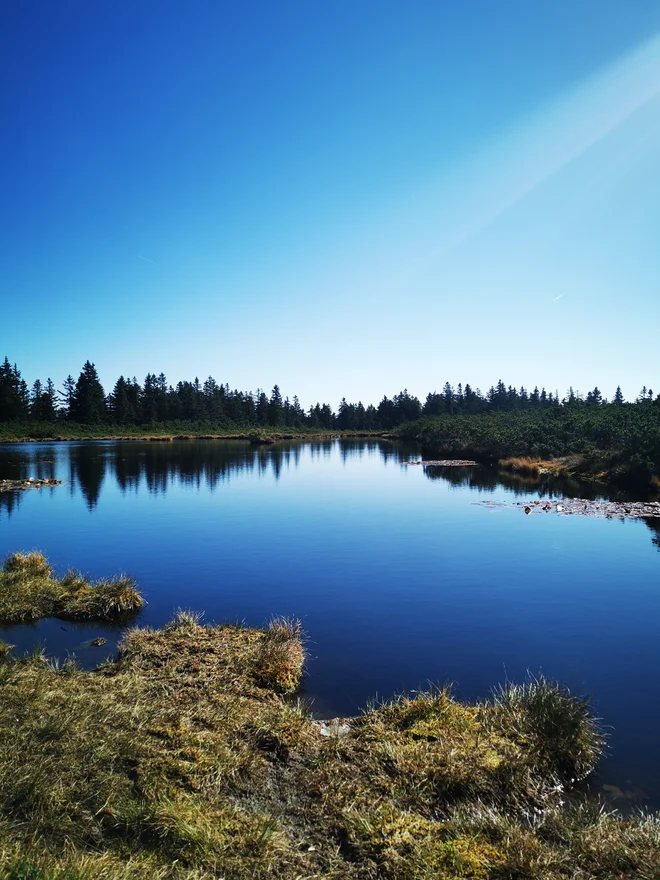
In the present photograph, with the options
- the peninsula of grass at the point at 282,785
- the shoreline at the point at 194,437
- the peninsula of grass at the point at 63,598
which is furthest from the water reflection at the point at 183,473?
the shoreline at the point at 194,437

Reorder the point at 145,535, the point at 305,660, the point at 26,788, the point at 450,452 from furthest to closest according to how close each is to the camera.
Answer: the point at 450,452 < the point at 145,535 < the point at 305,660 < the point at 26,788

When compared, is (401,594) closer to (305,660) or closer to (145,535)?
(305,660)

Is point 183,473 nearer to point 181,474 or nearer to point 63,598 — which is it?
point 181,474

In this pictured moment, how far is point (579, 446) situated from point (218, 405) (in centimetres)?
10678

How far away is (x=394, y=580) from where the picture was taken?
1817 cm

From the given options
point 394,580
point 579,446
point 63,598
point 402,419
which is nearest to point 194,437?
point 402,419

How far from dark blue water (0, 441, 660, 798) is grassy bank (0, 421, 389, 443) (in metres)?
68.6

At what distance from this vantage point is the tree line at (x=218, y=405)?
114 m

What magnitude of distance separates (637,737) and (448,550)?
13.3 metres

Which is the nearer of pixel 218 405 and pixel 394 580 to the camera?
pixel 394 580

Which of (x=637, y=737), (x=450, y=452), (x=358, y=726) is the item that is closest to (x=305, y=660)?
(x=358, y=726)

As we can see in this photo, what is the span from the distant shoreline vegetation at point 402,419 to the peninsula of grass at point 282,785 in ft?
114

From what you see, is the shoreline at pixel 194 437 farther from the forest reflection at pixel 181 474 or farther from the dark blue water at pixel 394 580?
the dark blue water at pixel 394 580

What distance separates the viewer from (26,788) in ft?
19.6
